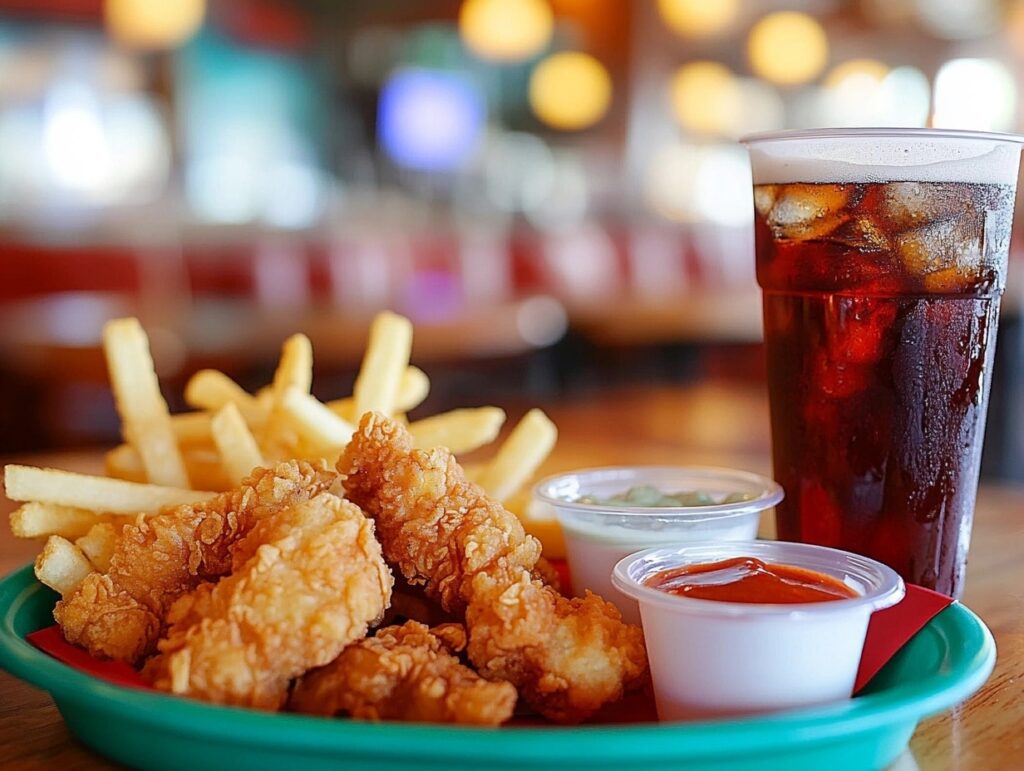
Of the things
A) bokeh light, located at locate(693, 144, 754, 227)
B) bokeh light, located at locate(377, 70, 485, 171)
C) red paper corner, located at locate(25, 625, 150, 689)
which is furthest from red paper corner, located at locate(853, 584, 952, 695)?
bokeh light, located at locate(377, 70, 485, 171)

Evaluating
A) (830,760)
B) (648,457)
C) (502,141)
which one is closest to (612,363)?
(648,457)

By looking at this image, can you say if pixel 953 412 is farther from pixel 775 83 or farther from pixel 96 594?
pixel 775 83

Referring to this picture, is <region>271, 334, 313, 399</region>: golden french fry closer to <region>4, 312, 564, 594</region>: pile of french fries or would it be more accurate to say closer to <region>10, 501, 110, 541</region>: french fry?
<region>4, 312, 564, 594</region>: pile of french fries

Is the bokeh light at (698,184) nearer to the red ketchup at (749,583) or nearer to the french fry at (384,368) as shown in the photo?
the french fry at (384,368)

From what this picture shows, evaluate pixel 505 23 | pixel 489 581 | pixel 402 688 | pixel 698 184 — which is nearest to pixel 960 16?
pixel 698 184

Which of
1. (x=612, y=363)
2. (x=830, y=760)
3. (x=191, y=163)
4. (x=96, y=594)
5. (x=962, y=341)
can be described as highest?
(x=191, y=163)

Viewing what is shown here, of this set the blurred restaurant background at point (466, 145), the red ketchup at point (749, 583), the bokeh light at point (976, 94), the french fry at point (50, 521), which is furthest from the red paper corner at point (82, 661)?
the bokeh light at point (976, 94)
